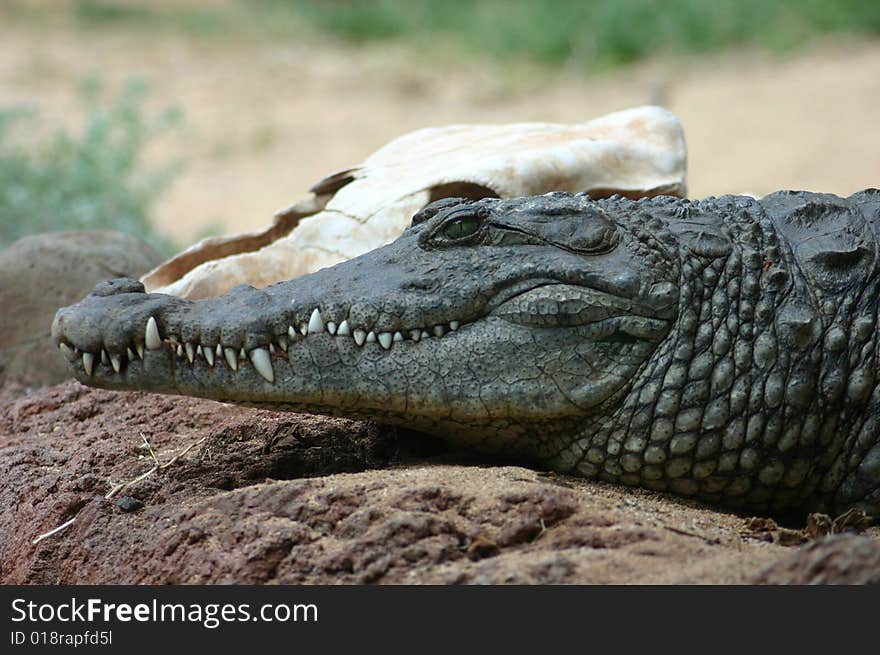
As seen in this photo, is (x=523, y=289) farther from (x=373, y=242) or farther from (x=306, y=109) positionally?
(x=306, y=109)

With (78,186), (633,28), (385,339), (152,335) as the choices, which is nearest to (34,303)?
(152,335)

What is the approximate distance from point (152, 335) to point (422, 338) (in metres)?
0.79

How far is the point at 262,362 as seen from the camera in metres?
3.26

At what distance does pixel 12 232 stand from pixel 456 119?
20.7ft

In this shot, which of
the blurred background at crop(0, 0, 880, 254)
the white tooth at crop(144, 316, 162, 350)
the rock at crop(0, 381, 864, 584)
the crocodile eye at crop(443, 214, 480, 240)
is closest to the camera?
the rock at crop(0, 381, 864, 584)

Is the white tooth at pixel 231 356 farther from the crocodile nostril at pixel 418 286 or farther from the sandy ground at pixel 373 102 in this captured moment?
the sandy ground at pixel 373 102

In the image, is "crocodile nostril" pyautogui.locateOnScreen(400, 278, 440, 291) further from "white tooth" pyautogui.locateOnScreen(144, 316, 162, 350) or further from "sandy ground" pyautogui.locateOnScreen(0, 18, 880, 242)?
"sandy ground" pyautogui.locateOnScreen(0, 18, 880, 242)

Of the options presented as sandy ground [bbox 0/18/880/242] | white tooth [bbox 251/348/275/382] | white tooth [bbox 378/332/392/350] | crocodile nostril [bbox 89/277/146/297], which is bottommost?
white tooth [bbox 251/348/275/382]

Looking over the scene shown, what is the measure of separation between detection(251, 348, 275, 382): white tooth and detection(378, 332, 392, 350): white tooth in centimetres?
33

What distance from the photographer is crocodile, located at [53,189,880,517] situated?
329 cm

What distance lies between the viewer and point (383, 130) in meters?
13.1

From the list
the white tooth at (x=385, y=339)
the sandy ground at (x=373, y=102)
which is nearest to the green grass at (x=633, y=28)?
the sandy ground at (x=373, y=102)

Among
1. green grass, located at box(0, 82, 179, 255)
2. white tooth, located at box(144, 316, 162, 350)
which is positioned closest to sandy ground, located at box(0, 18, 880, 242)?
green grass, located at box(0, 82, 179, 255)
